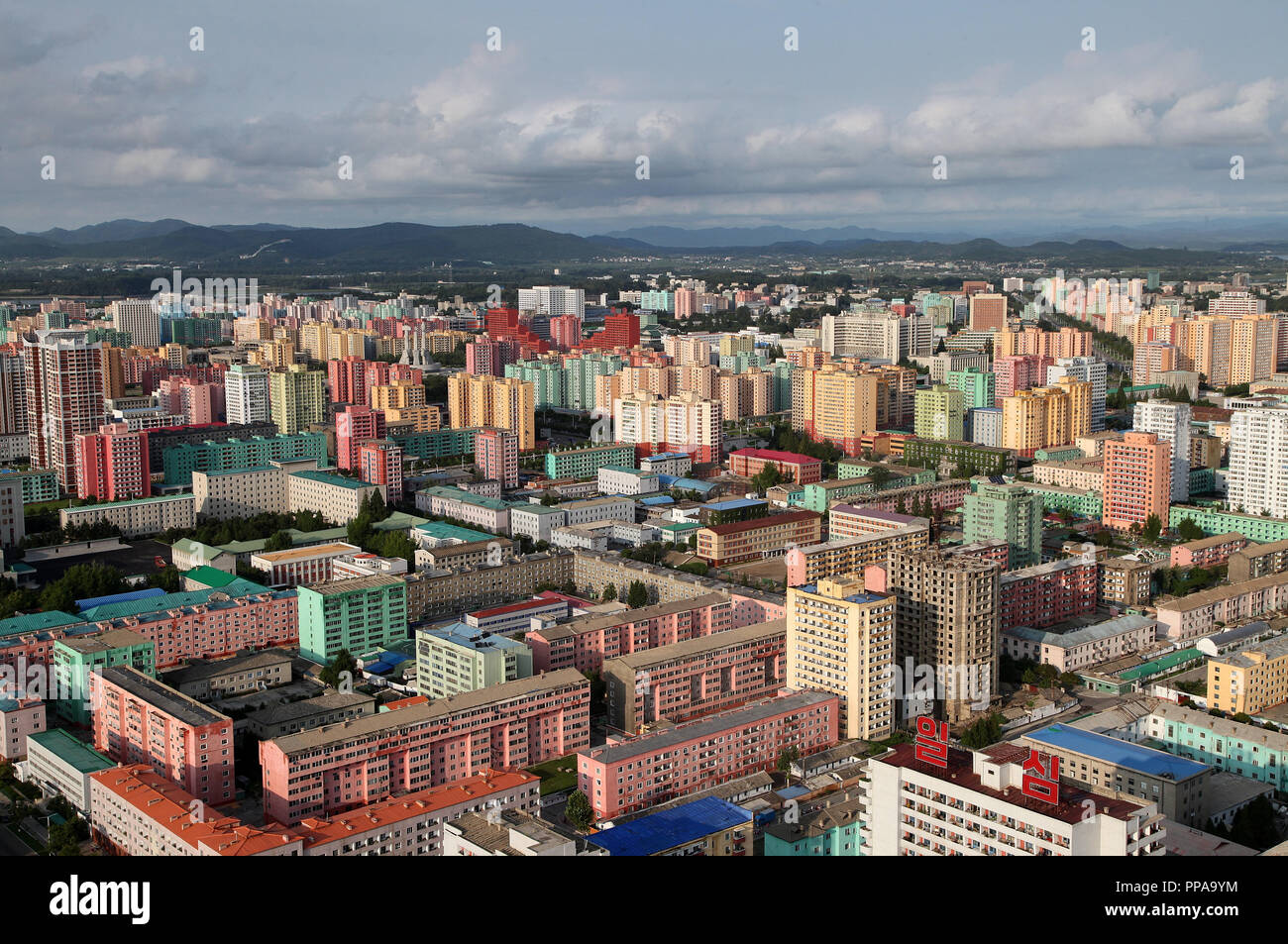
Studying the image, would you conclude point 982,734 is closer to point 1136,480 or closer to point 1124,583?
point 1124,583

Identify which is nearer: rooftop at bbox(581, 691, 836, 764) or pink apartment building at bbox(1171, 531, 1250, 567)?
rooftop at bbox(581, 691, 836, 764)

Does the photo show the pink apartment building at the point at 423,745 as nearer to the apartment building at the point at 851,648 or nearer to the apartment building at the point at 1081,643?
the apartment building at the point at 851,648

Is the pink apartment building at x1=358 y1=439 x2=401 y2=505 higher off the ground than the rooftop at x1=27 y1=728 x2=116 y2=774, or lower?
higher

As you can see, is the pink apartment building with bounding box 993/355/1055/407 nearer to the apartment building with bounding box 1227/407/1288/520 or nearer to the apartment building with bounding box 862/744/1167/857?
the apartment building with bounding box 1227/407/1288/520

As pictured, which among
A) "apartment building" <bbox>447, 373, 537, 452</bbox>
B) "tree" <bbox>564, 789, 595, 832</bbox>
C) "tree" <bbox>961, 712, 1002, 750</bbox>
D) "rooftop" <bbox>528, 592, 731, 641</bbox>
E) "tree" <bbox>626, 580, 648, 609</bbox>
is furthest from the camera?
"apartment building" <bbox>447, 373, 537, 452</bbox>

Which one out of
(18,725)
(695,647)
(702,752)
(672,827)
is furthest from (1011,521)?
(18,725)

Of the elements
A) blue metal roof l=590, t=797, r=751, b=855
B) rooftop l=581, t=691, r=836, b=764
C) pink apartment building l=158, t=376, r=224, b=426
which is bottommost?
blue metal roof l=590, t=797, r=751, b=855

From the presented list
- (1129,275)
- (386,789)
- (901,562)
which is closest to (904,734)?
(901,562)

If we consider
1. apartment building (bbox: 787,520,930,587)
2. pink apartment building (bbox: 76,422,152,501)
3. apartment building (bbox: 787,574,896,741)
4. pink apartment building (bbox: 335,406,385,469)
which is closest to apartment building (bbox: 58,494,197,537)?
pink apartment building (bbox: 76,422,152,501)

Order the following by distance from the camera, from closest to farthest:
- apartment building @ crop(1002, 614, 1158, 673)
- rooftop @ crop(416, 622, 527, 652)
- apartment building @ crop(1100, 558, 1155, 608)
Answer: rooftop @ crop(416, 622, 527, 652) < apartment building @ crop(1002, 614, 1158, 673) < apartment building @ crop(1100, 558, 1155, 608)
